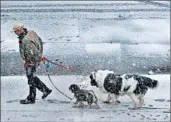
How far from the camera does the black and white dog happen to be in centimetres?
1106

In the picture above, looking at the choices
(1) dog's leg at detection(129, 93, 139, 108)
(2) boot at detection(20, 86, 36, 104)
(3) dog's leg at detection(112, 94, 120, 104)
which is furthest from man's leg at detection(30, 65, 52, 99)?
(1) dog's leg at detection(129, 93, 139, 108)

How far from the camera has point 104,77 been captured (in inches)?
446

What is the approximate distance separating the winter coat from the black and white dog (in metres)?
1.25

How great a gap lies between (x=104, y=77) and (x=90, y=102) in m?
0.57

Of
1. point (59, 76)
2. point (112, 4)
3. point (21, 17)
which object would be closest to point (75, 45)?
point (59, 76)

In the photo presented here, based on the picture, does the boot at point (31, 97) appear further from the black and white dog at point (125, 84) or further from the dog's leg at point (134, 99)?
the dog's leg at point (134, 99)

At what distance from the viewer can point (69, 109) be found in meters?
11.4

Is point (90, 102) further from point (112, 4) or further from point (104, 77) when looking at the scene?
point (112, 4)

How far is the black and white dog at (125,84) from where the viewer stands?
36.3ft

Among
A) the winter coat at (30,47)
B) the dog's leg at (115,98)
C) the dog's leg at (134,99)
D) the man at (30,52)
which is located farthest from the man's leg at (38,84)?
the dog's leg at (134,99)

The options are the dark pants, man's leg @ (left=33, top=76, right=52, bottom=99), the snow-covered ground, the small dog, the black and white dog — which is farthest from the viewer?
man's leg @ (left=33, top=76, right=52, bottom=99)

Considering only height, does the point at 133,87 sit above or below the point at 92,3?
below

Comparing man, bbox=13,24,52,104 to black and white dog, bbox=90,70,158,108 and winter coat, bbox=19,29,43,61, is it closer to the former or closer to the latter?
winter coat, bbox=19,29,43,61

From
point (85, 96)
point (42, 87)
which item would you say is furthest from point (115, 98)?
point (42, 87)
